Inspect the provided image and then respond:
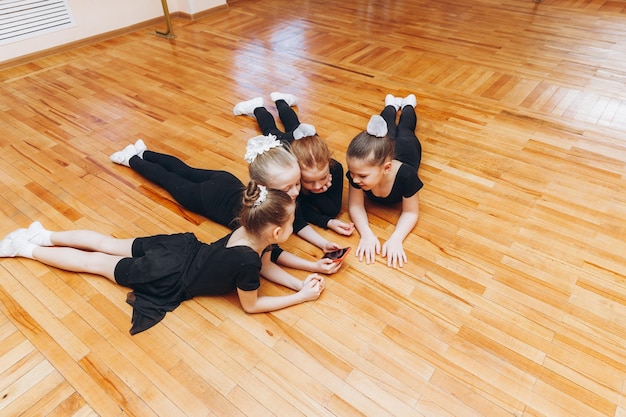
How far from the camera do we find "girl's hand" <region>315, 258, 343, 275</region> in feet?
4.63

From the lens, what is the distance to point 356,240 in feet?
5.20

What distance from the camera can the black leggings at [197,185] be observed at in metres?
1.57

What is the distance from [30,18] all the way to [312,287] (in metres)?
2.99

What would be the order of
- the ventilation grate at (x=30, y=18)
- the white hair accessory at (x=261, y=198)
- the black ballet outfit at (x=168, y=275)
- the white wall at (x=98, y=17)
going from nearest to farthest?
the white hair accessory at (x=261, y=198) → the black ballet outfit at (x=168, y=275) → the ventilation grate at (x=30, y=18) → the white wall at (x=98, y=17)

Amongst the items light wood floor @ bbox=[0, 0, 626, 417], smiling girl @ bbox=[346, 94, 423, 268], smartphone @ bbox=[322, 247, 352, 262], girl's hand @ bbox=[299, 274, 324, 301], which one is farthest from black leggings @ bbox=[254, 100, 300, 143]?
girl's hand @ bbox=[299, 274, 324, 301]

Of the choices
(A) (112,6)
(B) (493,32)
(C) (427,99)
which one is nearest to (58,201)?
(C) (427,99)

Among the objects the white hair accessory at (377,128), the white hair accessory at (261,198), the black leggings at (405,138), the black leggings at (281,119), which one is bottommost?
the black leggings at (281,119)

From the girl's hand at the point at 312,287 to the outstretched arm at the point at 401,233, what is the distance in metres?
0.28

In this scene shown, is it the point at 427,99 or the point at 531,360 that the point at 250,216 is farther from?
the point at 427,99

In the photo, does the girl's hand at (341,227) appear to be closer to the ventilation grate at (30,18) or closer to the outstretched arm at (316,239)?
the outstretched arm at (316,239)

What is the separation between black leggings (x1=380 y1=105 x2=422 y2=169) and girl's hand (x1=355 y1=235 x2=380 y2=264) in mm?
365

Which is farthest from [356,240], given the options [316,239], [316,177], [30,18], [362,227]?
[30,18]

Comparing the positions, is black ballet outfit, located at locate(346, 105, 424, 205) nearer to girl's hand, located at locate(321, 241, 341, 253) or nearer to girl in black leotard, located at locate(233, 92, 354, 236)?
girl in black leotard, located at locate(233, 92, 354, 236)

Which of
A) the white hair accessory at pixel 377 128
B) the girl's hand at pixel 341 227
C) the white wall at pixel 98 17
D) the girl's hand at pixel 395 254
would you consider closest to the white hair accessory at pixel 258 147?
the white hair accessory at pixel 377 128
